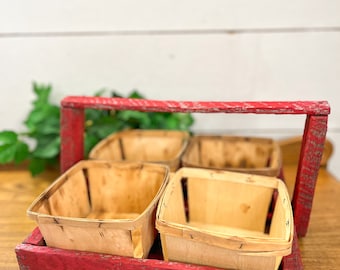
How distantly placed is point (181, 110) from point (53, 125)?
46cm

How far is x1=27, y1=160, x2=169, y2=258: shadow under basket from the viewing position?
1.68 feet

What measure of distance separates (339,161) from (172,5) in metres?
0.72

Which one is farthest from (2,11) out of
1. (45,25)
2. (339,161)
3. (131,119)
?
(339,161)

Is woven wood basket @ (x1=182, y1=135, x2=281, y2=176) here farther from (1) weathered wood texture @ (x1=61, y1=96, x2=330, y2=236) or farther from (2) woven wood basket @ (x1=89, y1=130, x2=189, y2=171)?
(1) weathered wood texture @ (x1=61, y1=96, x2=330, y2=236)

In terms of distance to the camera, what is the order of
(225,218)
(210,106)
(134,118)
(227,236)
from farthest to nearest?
(134,118) < (225,218) < (210,106) < (227,236)

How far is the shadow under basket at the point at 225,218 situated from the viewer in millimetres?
475

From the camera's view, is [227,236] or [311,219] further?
[311,219]

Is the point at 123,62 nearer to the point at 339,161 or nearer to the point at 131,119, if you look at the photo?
the point at 131,119

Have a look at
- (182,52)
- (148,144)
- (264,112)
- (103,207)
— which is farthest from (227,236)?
(182,52)

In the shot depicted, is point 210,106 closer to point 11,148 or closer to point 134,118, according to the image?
point 134,118

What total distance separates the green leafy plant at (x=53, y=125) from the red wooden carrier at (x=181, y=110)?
22 centimetres

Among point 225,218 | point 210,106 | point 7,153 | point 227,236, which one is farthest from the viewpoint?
point 7,153

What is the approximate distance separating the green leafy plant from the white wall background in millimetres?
64

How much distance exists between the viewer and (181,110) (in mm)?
603
